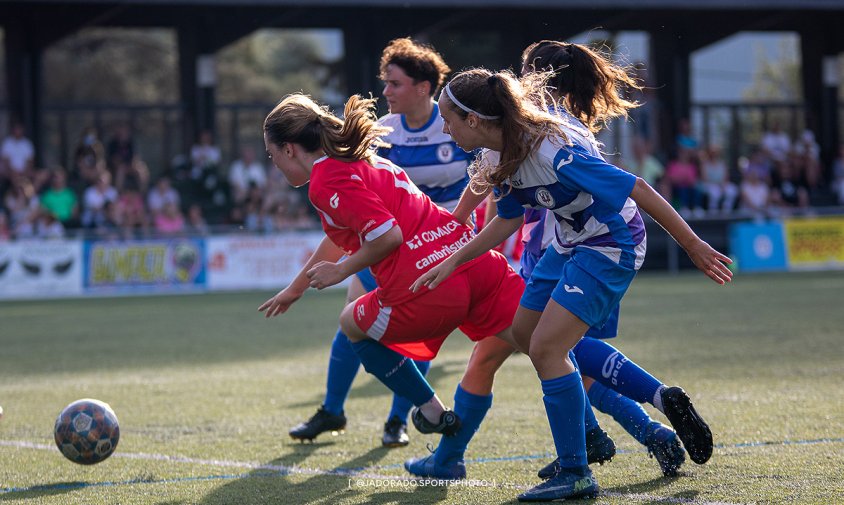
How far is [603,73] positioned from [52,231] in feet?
49.3

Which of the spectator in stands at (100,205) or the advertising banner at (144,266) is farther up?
the spectator in stands at (100,205)

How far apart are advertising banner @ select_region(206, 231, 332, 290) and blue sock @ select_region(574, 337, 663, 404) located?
45.1 feet

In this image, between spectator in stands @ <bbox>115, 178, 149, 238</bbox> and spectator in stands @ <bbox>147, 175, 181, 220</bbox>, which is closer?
spectator in stands @ <bbox>115, 178, 149, 238</bbox>

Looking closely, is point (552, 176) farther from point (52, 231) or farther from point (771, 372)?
point (52, 231)

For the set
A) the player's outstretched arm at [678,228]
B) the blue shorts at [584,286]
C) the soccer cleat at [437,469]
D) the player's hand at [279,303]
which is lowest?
the soccer cleat at [437,469]

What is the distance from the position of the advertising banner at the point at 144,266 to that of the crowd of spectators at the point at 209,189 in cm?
21

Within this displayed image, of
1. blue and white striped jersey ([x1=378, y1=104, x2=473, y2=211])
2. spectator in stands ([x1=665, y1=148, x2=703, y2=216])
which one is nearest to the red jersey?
blue and white striped jersey ([x1=378, y1=104, x2=473, y2=211])

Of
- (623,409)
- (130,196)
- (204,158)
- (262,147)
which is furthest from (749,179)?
(623,409)

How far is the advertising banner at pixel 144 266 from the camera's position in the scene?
1800 cm

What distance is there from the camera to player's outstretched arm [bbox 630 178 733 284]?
414cm

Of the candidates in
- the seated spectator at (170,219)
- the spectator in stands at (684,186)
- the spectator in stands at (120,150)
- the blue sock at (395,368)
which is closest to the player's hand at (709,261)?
the blue sock at (395,368)

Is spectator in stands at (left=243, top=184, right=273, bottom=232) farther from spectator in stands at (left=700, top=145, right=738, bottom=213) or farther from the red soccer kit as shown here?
the red soccer kit

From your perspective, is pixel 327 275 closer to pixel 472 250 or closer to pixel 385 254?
pixel 385 254

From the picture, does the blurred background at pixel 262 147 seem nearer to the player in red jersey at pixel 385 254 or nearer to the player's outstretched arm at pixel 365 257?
the player in red jersey at pixel 385 254
